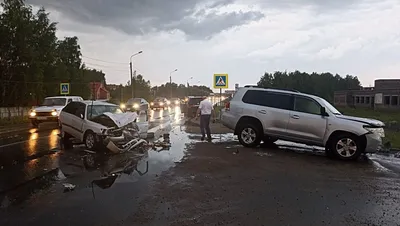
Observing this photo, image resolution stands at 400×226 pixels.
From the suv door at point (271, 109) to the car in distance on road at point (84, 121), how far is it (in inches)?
188

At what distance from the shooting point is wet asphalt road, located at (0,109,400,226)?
5609 mm

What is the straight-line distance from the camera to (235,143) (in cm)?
1400

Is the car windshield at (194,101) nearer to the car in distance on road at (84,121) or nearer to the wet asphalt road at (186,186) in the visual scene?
the car in distance on road at (84,121)

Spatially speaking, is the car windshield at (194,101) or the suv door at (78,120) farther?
the car windshield at (194,101)

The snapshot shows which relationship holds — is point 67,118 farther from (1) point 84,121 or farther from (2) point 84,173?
(2) point 84,173

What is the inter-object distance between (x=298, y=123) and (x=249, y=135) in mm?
1797

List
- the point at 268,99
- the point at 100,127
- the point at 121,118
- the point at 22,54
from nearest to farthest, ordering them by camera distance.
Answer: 1. the point at 100,127
2. the point at 121,118
3. the point at 268,99
4. the point at 22,54

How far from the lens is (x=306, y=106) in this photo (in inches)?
465

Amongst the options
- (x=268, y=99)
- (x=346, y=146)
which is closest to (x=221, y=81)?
(x=268, y=99)

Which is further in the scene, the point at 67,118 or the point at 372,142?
the point at 67,118

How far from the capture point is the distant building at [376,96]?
5503cm

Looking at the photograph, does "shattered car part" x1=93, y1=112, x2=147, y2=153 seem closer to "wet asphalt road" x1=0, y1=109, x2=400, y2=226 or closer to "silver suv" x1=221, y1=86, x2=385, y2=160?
"wet asphalt road" x1=0, y1=109, x2=400, y2=226

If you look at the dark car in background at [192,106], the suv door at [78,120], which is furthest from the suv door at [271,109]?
the dark car in background at [192,106]

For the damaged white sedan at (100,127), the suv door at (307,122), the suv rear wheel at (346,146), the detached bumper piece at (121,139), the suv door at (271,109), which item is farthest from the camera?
the suv door at (271,109)
